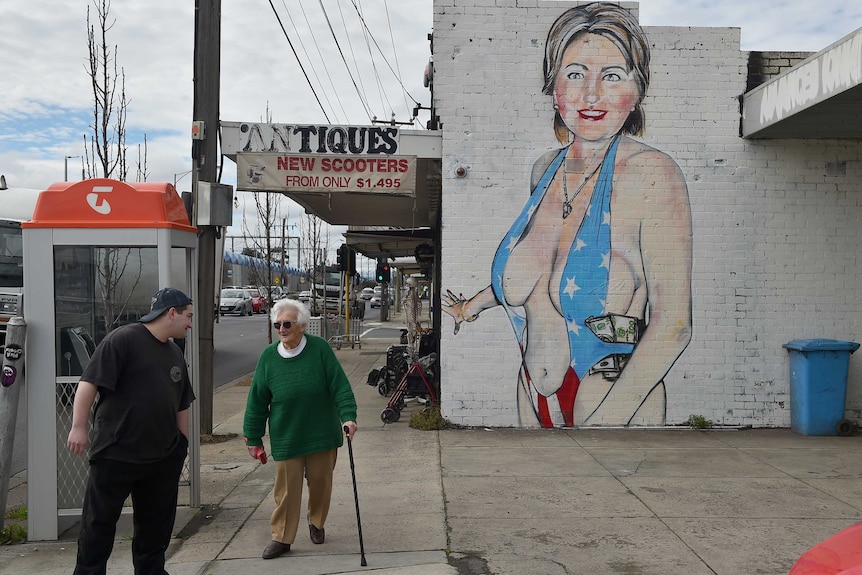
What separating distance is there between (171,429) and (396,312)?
56814mm

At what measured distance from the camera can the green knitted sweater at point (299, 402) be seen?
546cm

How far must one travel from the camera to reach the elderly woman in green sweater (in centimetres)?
546

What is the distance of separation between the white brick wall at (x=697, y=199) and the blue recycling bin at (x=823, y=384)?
35 centimetres

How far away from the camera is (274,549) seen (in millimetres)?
5488

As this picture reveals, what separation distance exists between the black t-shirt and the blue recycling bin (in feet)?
24.9

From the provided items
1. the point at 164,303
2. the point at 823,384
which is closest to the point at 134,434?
the point at 164,303

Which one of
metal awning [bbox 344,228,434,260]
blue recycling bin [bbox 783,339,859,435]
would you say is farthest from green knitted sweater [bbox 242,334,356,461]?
metal awning [bbox 344,228,434,260]

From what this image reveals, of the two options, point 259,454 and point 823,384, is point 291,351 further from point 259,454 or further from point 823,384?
point 823,384

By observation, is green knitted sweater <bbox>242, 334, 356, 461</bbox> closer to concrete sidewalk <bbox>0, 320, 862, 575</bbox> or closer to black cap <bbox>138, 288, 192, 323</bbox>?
concrete sidewalk <bbox>0, 320, 862, 575</bbox>

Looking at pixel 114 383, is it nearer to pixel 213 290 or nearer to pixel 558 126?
pixel 213 290

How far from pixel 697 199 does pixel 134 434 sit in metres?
7.41

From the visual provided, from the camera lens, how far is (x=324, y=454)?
5605mm

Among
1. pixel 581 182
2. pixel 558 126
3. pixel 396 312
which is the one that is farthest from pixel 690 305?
pixel 396 312

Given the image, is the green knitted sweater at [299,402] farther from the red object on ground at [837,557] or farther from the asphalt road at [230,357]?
the asphalt road at [230,357]
